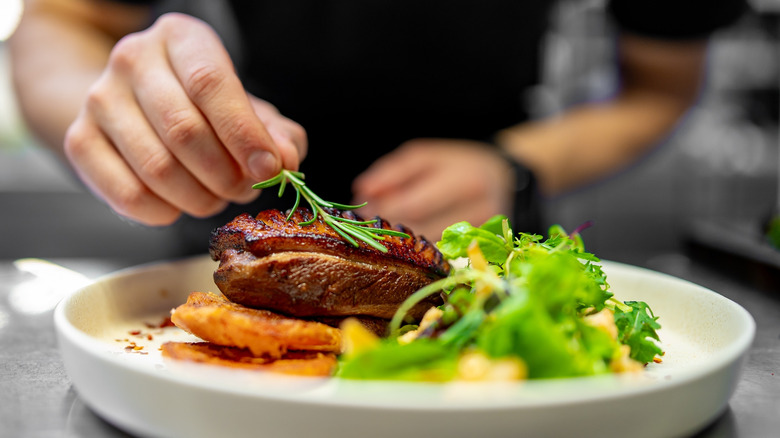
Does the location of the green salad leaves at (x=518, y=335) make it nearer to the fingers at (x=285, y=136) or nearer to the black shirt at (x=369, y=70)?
the fingers at (x=285, y=136)

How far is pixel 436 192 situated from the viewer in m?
2.75

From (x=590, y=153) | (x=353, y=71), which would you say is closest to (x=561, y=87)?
(x=590, y=153)

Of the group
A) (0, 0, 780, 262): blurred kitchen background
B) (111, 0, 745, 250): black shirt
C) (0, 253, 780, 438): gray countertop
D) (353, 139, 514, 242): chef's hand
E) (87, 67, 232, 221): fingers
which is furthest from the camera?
(0, 0, 780, 262): blurred kitchen background

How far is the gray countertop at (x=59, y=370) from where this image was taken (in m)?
1.10

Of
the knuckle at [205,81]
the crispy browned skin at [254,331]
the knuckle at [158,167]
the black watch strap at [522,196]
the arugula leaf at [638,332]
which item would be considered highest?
the knuckle at [205,81]

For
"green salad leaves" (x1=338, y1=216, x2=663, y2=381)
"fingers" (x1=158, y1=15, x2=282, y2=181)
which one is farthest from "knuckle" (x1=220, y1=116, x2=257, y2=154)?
"green salad leaves" (x1=338, y1=216, x2=663, y2=381)

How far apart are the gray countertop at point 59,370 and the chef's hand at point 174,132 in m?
0.45

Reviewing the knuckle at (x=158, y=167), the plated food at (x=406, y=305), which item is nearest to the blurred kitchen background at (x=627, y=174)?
the knuckle at (x=158, y=167)

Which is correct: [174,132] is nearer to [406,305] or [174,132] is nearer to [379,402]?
[406,305]

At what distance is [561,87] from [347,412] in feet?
21.4

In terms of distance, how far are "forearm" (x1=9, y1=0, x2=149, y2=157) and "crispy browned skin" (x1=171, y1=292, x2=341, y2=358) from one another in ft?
5.33

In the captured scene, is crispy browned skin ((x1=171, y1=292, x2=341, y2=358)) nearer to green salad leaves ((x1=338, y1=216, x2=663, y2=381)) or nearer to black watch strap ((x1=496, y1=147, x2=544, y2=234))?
green salad leaves ((x1=338, y1=216, x2=663, y2=381))

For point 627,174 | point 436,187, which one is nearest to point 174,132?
point 436,187

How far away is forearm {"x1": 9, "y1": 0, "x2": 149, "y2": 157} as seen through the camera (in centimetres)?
262
